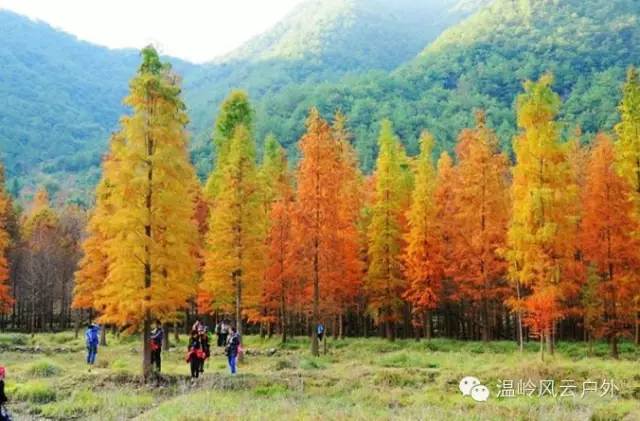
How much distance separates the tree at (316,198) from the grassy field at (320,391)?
657 cm

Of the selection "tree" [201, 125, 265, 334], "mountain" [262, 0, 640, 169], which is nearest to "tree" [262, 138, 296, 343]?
"tree" [201, 125, 265, 334]

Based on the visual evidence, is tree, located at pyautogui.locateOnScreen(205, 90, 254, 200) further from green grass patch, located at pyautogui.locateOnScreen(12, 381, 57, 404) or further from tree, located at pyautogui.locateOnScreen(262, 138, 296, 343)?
green grass patch, located at pyautogui.locateOnScreen(12, 381, 57, 404)

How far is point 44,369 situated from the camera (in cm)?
2692

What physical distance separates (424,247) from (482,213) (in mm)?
4824

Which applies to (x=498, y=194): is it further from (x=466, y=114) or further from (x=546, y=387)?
(x=466, y=114)

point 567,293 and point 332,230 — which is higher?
point 332,230

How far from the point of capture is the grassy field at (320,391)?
17.2 metres

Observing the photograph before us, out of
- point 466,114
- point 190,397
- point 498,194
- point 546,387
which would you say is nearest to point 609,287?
point 498,194

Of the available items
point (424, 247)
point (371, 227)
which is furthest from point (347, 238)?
point (424, 247)

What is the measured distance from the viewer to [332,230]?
124ft

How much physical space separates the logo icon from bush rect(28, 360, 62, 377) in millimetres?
17452

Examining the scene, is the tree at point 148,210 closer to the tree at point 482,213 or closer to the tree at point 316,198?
the tree at point 316,198

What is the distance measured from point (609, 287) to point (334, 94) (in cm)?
14803

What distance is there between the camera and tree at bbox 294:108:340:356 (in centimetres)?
3703
